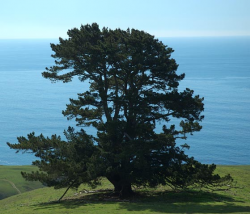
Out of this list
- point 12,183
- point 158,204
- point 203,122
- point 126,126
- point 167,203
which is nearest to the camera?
point 158,204

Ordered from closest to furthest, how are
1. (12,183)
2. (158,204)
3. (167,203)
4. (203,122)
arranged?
(158,204)
(167,203)
(12,183)
(203,122)

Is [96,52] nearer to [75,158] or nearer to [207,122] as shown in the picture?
[75,158]

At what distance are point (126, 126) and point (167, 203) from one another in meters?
6.17

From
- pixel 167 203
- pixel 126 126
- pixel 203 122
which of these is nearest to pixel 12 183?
pixel 126 126

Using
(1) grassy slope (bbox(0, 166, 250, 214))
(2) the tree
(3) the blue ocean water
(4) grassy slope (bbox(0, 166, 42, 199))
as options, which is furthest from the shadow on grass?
(3) the blue ocean water

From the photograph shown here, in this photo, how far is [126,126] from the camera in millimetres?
30297

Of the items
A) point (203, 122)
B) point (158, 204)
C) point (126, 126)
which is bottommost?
point (158, 204)

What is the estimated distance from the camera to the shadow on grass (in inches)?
1051

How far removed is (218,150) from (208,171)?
82968mm

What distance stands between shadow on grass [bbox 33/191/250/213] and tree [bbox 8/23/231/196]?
1319 millimetres

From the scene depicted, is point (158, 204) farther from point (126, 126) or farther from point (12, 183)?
point (12, 183)

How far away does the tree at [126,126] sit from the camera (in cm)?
2914

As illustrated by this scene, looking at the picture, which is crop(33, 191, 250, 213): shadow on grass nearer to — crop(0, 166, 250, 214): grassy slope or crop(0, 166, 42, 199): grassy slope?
crop(0, 166, 250, 214): grassy slope

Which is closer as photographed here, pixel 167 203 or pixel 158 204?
pixel 158 204
